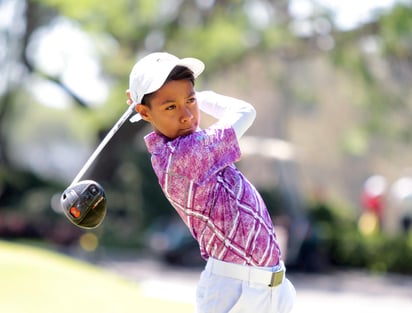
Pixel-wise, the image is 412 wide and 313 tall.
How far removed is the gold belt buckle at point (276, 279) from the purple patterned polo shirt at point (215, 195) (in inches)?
1.8

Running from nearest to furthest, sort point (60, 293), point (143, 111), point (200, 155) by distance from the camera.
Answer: point (200, 155) < point (143, 111) < point (60, 293)

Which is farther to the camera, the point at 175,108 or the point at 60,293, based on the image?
the point at 60,293

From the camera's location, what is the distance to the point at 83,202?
3592 millimetres

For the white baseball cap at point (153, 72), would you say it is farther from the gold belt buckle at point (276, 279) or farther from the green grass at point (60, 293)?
the green grass at point (60, 293)

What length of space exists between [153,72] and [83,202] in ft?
1.91

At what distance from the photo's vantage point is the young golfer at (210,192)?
11.5 ft

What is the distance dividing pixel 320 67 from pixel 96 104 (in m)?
14.6

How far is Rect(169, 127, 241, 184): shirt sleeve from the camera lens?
3500 millimetres

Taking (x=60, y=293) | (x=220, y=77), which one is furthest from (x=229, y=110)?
(x=220, y=77)

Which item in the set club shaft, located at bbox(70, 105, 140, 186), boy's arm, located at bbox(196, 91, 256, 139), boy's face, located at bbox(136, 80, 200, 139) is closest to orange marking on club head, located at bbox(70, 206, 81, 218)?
club shaft, located at bbox(70, 105, 140, 186)

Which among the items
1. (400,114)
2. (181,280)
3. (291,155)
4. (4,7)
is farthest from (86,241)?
(4,7)

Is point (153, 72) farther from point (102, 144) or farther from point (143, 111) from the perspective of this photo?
point (102, 144)

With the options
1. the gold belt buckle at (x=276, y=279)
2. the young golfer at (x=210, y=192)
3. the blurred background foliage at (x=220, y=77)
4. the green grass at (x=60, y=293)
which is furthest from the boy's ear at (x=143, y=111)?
the blurred background foliage at (x=220, y=77)

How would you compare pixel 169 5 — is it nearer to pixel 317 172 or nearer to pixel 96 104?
pixel 96 104
